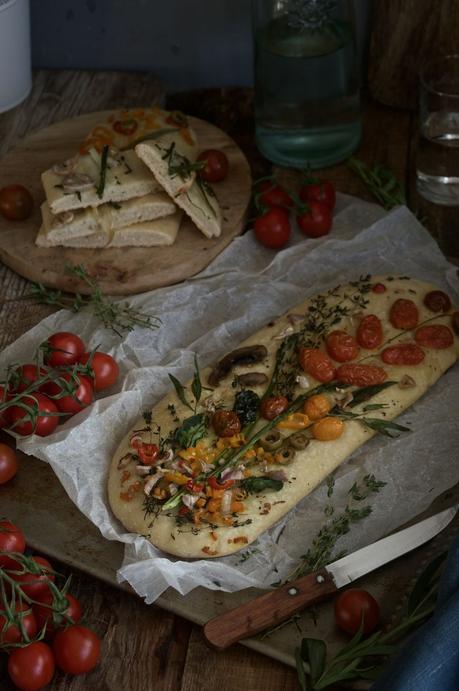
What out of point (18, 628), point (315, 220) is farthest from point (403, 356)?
point (18, 628)

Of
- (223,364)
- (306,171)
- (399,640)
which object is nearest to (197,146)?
(306,171)

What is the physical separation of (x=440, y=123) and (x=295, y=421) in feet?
4.73

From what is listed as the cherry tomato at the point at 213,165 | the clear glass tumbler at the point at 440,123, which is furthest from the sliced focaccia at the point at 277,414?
the cherry tomato at the point at 213,165

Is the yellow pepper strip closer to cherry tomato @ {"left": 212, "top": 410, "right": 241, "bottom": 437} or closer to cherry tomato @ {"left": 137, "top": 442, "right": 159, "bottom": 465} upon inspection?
cherry tomato @ {"left": 212, "top": 410, "right": 241, "bottom": 437}

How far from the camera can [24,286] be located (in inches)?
144

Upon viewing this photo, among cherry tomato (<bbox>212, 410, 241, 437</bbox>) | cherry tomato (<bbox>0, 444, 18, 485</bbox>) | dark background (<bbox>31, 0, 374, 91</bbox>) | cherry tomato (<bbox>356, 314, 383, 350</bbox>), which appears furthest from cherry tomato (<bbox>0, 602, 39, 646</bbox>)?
dark background (<bbox>31, 0, 374, 91</bbox>)

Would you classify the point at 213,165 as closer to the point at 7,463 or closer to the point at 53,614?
the point at 7,463

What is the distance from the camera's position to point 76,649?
2504 millimetres

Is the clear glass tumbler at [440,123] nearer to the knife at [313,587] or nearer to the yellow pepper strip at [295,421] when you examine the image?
the yellow pepper strip at [295,421]

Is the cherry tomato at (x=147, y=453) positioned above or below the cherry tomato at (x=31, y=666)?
above

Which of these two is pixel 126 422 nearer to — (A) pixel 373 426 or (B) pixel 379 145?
(A) pixel 373 426

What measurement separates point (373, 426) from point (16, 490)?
1024 mm

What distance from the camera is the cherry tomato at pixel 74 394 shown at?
3049mm

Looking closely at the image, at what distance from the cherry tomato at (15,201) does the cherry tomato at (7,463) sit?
1066 mm
